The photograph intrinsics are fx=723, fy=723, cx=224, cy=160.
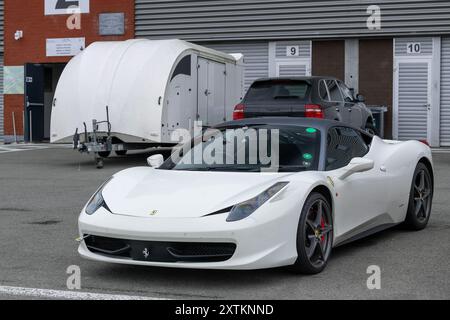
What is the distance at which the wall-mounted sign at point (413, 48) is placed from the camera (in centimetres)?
2038

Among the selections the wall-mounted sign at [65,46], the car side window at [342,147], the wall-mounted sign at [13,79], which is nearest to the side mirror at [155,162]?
the car side window at [342,147]

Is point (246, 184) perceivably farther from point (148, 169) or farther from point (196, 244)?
point (148, 169)

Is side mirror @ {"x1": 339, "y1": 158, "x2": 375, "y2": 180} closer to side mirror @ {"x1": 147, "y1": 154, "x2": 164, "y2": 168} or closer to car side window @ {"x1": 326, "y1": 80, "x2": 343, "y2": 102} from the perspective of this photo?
side mirror @ {"x1": 147, "y1": 154, "x2": 164, "y2": 168}

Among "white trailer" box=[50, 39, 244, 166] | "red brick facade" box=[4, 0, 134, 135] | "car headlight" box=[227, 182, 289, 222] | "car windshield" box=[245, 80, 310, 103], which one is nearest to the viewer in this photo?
"car headlight" box=[227, 182, 289, 222]

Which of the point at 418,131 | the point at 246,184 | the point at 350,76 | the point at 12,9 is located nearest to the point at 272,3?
the point at 350,76

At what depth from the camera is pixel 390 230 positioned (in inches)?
298

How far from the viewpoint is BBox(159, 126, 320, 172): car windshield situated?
20.1 ft

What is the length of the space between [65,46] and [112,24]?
1.78 m

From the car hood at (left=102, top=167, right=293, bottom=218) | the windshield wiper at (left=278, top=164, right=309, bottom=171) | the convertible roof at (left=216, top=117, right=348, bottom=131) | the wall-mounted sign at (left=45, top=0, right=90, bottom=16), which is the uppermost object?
the wall-mounted sign at (left=45, top=0, right=90, bottom=16)

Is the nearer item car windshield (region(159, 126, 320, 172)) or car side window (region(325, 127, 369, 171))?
car windshield (region(159, 126, 320, 172))

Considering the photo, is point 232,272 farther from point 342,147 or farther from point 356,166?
point 342,147

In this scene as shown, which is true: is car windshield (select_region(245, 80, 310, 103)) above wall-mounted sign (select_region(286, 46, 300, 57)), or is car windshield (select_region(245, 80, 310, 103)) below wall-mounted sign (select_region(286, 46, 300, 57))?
below

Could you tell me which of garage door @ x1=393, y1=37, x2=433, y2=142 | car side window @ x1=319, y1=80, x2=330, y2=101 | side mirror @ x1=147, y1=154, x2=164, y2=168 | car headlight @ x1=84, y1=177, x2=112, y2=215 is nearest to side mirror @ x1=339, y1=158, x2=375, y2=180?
side mirror @ x1=147, y1=154, x2=164, y2=168
